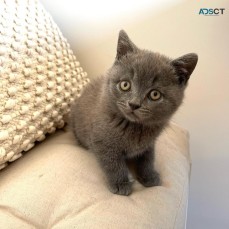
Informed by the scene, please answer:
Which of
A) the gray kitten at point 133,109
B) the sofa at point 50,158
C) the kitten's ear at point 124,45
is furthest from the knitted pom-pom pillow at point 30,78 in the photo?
the kitten's ear at point 124,45

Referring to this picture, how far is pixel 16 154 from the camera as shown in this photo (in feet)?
2.63

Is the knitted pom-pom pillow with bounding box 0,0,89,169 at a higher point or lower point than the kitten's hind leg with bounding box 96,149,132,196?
higher

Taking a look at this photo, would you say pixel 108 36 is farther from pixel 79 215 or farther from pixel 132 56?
pixel 79 215

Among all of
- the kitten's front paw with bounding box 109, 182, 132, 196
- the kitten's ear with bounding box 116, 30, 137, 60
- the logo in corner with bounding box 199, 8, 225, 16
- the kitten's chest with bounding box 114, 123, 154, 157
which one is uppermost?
the kitten's ear with bounding box 116, 30, 137, 60

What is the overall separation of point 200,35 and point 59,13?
0.57m

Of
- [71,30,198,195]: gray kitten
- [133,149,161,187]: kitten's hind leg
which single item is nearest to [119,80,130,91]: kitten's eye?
[71,30,198,195]: gray kitten

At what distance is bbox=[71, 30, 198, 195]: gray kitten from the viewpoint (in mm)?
748

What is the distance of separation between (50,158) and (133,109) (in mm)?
272

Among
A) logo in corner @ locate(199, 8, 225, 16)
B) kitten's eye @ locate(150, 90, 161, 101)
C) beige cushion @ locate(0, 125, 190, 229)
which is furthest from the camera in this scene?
logo in corner @ locate(199, 8, 225, 16)

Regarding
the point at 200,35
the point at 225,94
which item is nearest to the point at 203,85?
the point at 225,94

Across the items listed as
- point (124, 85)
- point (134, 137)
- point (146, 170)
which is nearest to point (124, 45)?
point (124, 85)

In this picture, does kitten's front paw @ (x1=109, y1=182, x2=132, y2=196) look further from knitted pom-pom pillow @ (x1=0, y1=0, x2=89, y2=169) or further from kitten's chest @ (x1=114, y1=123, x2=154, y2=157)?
knitted pom-pom pillow @ (x1=0, y1=0, x2=89, y2=169)

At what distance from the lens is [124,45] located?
31.9 inches

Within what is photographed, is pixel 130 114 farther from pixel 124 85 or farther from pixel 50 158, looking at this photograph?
pixel 50 158
